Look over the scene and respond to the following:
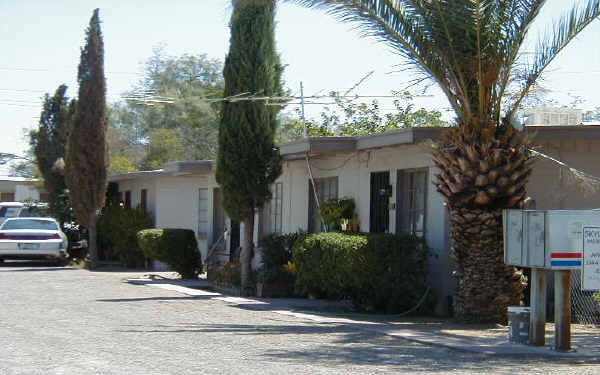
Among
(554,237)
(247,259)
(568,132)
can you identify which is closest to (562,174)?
(568,132)

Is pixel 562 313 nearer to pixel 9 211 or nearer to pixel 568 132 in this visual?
pixel 568 132

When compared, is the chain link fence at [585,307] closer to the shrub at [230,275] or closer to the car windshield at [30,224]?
the shrub at [230,275]

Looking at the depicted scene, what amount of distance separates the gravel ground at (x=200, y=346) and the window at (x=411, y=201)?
3.17m

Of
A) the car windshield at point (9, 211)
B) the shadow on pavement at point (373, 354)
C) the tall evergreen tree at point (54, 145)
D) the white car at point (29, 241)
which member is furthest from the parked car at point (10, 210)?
the shadow on pavement at point (373, 354)

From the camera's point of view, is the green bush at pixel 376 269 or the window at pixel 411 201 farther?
the window at pixel 411 201

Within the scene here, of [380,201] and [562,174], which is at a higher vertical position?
[562,174]

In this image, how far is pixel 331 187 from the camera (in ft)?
58.5

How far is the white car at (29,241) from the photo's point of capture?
76.2ft

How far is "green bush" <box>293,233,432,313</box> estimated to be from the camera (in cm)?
1320

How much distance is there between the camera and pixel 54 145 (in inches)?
1137

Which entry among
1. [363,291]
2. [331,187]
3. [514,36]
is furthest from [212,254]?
[514,36]

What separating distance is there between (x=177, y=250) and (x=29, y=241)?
217 inches

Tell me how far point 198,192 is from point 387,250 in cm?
1191

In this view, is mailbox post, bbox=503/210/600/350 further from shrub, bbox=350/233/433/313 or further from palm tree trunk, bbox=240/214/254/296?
palm tree trunk, bbox=240/214/254/296
